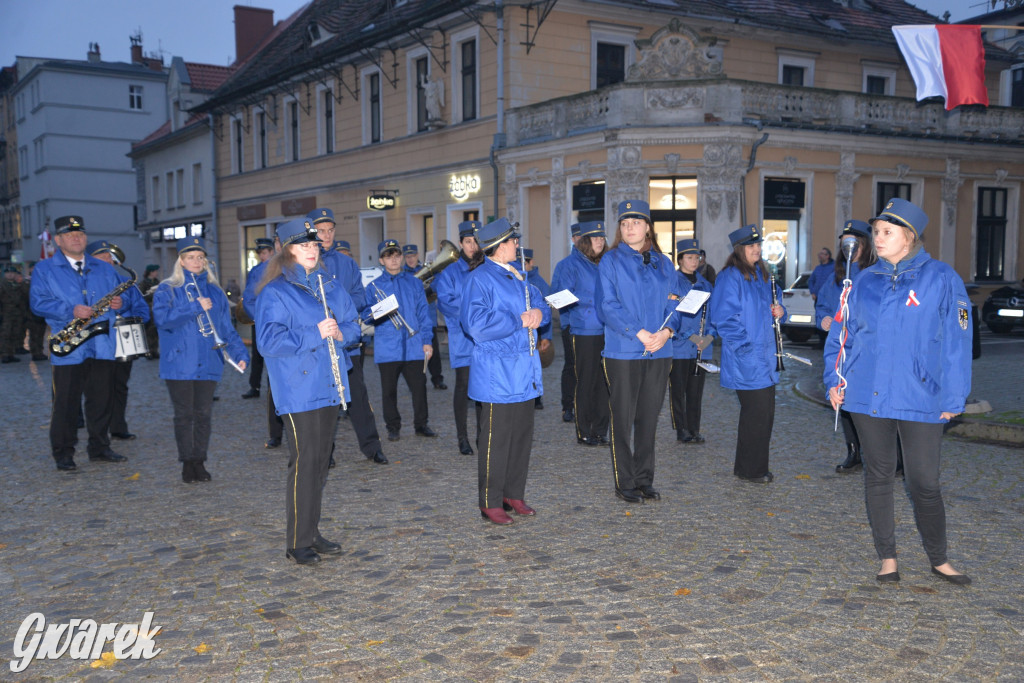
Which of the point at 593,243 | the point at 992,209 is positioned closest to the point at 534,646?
the point at 593,243

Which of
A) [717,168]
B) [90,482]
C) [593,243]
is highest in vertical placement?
A: [717,168]

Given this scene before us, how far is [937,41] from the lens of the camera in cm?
1440

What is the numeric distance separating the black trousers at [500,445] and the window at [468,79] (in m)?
20.6

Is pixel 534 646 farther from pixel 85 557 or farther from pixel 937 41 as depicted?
pixel 937 41

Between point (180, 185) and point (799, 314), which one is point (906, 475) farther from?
point (180, 185)

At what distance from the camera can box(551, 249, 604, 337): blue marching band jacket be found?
9438mm

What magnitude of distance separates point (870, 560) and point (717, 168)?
55.9 ft

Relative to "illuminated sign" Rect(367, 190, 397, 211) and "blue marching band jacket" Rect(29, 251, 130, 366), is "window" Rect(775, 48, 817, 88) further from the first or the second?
"blue marching band jacket" Rect(29, 251, 130, 366)

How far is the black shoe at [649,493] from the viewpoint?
684 centimetres

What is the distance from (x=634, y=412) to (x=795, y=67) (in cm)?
2472

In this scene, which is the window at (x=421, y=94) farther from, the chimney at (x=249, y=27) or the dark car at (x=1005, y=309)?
the chimney at (x=249, y=27)

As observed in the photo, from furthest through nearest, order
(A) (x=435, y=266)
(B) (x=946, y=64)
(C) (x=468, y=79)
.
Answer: (C) (x=468, y=79) < (B) (x=946, y=64) < (A) (x=435, y=266)

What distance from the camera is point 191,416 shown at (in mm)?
7680

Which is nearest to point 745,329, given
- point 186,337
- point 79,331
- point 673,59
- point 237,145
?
point 186,337
